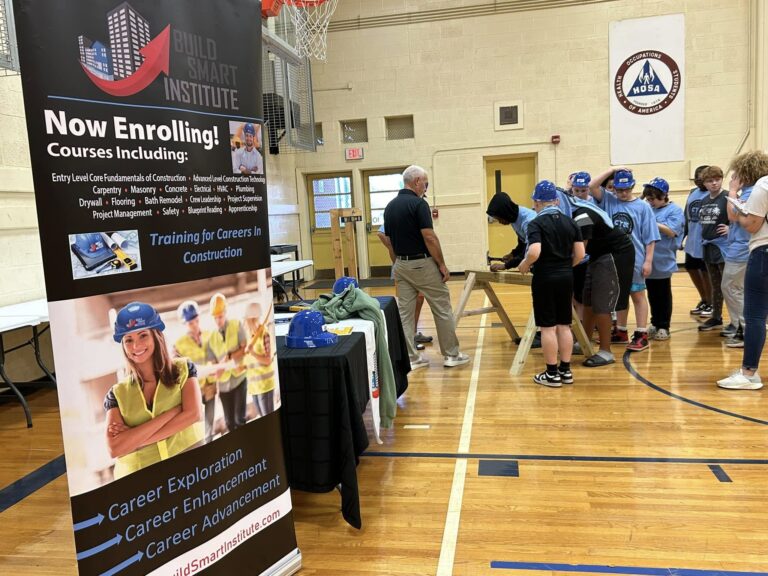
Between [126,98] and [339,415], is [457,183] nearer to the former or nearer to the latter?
[339,415]

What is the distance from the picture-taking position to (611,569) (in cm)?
188

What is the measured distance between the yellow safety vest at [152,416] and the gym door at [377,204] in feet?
29.4

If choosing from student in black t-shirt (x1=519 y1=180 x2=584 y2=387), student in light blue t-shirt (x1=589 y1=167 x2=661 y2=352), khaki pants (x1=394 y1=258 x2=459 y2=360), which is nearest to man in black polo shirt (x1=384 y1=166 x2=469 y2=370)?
khaki pants (x1=394 y1=258 x2=459 y2=360)

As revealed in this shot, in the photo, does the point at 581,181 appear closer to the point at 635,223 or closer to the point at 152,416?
the point at 635,223

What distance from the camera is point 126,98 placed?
1.36m

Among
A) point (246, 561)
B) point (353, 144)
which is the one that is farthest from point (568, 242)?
point (353, 144)

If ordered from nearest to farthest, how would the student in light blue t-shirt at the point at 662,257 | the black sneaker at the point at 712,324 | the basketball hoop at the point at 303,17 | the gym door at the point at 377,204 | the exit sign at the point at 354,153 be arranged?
the student in light blue t-shirt at the point at 662,257
the black sneaker at the point at 712,324
the basketball hoop at the point at 303,17
the exit sign at the point at 354,153
the gym door at the point at 377,204

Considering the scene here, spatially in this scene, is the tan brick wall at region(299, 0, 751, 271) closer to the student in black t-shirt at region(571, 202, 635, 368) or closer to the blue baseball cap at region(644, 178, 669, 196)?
the blue baseball cap at region(644, 178, 669, 196)

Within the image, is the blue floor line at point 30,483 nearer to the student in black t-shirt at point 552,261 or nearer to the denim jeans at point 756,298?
the student in black t-shirt at point 552,261

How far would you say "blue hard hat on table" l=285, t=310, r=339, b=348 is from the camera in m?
2.33

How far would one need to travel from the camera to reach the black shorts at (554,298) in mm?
3623

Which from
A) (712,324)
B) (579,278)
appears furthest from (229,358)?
(712,324)

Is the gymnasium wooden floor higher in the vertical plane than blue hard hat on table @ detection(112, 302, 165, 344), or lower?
lower

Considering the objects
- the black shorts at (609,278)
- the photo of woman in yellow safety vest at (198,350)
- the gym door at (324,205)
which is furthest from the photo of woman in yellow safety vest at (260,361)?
the gym door at (324,205)
